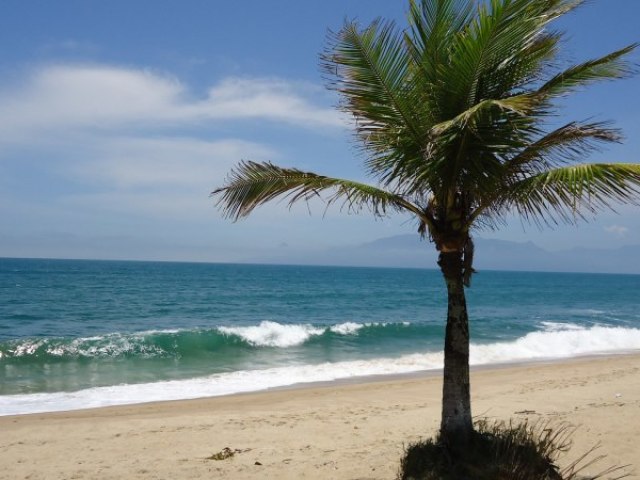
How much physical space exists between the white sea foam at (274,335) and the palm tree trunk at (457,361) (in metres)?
19.3

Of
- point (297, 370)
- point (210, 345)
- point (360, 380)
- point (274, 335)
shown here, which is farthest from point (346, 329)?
point (360, 380)

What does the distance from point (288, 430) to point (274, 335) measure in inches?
657

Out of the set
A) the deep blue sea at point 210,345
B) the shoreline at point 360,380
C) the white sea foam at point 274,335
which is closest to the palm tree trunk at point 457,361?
the shoreline at point 360,380

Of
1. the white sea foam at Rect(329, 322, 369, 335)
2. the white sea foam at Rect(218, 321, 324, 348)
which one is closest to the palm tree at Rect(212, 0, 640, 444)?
the white sea foam at Rect(218, 321, 324, 348)

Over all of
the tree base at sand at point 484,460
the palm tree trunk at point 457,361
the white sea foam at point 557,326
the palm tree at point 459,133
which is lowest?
the white sea foam at point 557,326

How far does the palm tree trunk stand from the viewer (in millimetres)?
5387

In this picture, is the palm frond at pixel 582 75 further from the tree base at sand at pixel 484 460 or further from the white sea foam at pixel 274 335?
the white sea foam at pixel 274 335

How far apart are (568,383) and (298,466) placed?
987 cm

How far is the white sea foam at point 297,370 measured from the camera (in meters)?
13.6

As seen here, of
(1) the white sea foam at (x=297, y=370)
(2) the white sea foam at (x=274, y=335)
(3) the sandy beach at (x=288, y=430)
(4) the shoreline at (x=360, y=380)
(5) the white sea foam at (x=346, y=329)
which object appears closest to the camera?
(3) the sandy beach at (x=288, y=430)

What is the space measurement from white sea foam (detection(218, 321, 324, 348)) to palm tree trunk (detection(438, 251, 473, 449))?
1927 centimetres

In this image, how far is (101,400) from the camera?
13.6 m

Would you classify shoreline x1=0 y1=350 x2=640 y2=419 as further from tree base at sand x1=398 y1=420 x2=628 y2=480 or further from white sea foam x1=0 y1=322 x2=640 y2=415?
tree base at sand x1=398 y1=420 x2=628 y2=480

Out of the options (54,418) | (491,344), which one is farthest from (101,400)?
(491,344)
